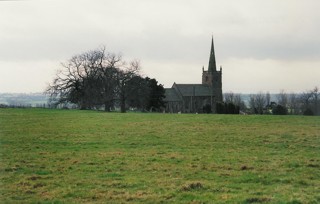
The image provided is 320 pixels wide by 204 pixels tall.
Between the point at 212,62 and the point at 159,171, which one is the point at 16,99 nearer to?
the point at 159,171

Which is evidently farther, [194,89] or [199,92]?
[199,92]

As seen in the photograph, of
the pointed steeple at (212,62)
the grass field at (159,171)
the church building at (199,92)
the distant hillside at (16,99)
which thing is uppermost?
the pointed steeple at (212,62)

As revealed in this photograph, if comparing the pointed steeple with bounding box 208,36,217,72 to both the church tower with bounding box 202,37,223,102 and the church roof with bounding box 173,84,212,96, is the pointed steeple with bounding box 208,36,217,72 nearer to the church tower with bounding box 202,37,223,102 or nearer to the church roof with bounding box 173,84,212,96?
the church tower with bounding box 202,37,223,102

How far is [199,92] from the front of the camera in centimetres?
13550

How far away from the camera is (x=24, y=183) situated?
1038 cm

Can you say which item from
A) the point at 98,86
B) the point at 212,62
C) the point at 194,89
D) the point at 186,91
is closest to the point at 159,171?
the point at 98,86

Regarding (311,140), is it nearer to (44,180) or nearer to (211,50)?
(44,180)

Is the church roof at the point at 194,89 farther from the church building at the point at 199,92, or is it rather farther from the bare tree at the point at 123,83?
the bare tree at the point at 123,83

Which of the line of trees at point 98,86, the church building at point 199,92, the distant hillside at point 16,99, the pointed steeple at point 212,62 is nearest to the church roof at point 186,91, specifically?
the church building at point 199,92

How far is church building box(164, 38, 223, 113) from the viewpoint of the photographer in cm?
13088

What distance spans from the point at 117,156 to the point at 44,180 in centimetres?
441

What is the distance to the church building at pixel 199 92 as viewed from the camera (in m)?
131

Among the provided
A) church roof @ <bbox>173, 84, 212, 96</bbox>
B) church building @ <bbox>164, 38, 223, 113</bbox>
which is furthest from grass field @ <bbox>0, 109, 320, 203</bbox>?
church roof @ <bbox>173, 84, 212, 96</bbox>

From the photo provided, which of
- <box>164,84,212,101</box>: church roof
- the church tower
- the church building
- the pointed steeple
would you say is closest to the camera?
the church building
